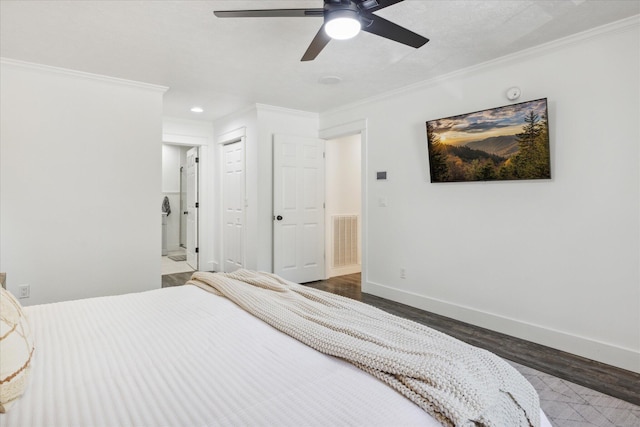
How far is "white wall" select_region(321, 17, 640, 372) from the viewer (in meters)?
2.56

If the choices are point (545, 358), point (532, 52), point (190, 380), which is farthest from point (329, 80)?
point (190, 380)

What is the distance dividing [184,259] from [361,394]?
6.60 m

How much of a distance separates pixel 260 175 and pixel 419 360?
3.90 meters

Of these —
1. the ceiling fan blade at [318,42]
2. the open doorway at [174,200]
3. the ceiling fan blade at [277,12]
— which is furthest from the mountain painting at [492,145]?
the open doorway at [174,200]

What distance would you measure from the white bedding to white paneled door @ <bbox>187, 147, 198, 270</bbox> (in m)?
4.35

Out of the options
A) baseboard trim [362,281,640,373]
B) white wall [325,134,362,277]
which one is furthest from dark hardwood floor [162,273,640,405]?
white wall [325,134,362,277]

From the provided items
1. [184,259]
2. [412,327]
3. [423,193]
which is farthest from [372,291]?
[184,259]

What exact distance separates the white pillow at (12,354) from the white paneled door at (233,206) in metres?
3.85

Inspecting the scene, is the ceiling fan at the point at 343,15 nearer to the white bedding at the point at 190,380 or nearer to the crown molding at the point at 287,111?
the white bedding at the point at 190,380

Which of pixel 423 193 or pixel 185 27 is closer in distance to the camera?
pixel 185 27

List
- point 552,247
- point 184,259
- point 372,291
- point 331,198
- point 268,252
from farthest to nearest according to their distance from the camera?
point 184,259
point 331,198
point 268,252
point 372,291
point 552,247

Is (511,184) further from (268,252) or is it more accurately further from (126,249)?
(126,249)

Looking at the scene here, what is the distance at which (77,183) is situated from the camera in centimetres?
357

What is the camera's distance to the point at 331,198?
17.6ft
